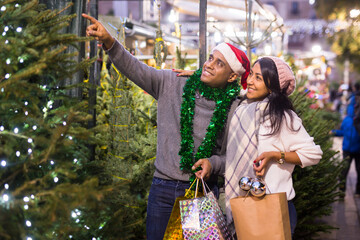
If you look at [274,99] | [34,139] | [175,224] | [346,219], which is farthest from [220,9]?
[34,139]

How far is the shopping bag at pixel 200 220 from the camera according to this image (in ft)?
9.20

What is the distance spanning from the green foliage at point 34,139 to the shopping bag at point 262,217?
3.25 feet

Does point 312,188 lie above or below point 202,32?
below

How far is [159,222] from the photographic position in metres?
3.11

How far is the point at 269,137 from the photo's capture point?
2.89m

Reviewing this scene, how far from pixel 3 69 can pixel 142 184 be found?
3.15 m

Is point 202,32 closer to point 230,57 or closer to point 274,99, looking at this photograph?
point 230,57

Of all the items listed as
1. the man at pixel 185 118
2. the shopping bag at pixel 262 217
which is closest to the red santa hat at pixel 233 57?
the man at pixel 185 118

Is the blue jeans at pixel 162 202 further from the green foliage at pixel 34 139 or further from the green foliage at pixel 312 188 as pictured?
the green foliage at pixel 312 188

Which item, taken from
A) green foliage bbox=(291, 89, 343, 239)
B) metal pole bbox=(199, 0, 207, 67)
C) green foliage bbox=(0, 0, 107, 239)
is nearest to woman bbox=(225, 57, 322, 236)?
green foliage bbox=(0, 0, 107, 239)

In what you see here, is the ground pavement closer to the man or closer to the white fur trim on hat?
the man

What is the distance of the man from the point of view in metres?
3.08

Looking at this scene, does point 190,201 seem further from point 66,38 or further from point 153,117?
point 153,117

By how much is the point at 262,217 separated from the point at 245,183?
22 cm
